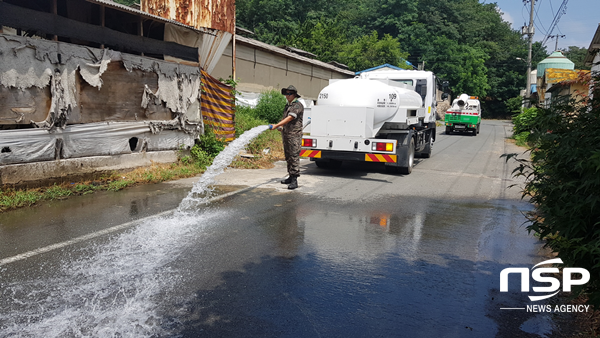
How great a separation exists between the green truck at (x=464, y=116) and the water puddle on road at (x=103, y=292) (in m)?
26.5

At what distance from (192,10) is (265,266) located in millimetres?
10014

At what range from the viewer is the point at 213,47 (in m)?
12.6

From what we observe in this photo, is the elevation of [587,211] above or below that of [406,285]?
above

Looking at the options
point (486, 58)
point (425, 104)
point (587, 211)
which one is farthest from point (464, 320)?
point (486, 58)

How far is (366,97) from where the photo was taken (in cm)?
1054

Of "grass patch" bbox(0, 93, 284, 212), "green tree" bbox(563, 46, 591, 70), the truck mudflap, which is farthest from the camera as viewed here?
"green tree" bbox(563, 46, 591, 70)

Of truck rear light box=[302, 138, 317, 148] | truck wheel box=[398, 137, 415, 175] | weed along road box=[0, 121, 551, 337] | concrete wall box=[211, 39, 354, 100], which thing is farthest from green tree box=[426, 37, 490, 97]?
weed along road box=[0, 121, 551, 337]

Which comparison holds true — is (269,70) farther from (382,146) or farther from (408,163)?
(382,146)

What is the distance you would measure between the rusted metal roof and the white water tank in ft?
14.0

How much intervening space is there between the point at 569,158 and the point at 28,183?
8.07m

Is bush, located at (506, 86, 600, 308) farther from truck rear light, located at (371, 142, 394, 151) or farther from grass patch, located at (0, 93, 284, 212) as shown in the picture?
grass patch, located at (0, 93, 284, 212)

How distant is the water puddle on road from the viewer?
10.8 feet

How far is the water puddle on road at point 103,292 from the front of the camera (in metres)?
3.29

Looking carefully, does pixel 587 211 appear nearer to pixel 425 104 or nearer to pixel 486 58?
pixel 425 104
